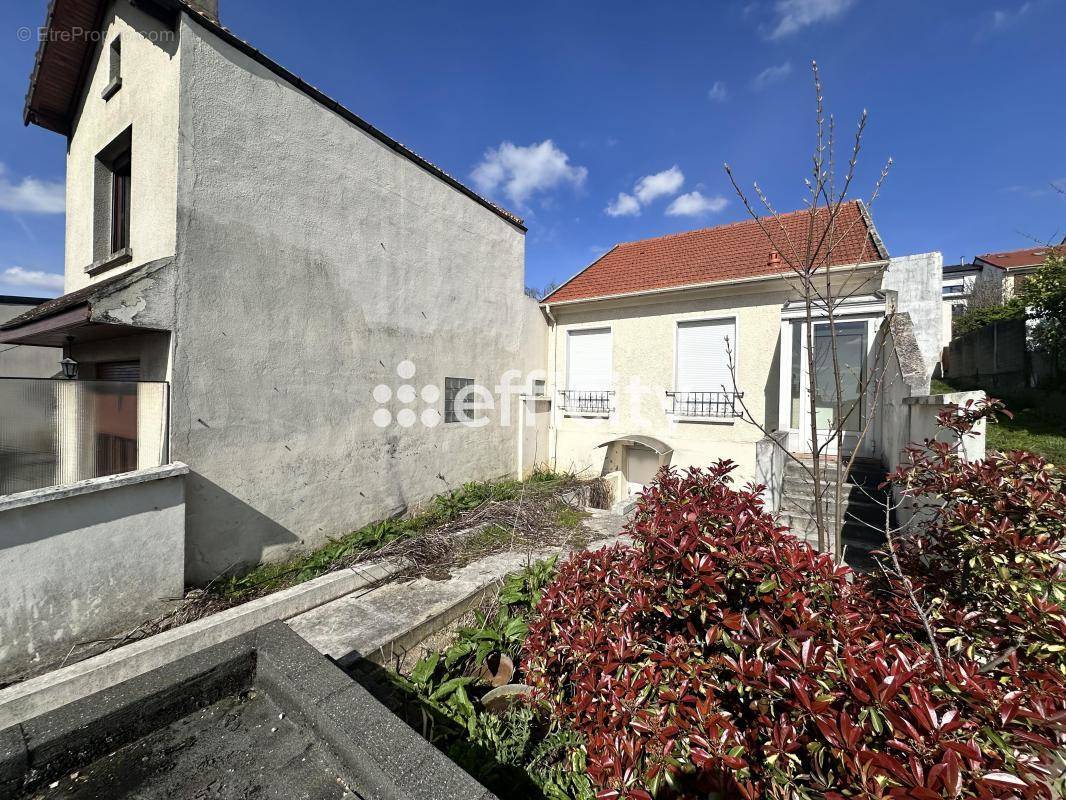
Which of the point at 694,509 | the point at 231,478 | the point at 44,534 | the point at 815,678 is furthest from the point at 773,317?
the point at 44,534

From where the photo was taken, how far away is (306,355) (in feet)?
21.7

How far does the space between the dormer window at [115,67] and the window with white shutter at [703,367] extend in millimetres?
10933

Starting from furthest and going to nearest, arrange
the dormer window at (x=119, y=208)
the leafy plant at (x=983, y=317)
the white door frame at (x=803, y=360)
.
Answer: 1. the leafy plant at (x=983, y=317)
2. the white door frame at (x=803, y=360)
3. the dormer window at (x=119, y=208)

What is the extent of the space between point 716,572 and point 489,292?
9.10m

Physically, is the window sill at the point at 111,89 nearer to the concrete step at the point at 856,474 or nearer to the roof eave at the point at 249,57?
the roof eave at the point at 249,57

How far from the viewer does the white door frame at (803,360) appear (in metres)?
7.48

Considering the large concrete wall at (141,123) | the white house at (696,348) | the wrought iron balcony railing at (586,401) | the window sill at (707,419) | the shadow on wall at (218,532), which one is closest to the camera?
the shadow on wall at (218,532)

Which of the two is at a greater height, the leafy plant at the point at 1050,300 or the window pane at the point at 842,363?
the leafy plant at the point at 1050,300

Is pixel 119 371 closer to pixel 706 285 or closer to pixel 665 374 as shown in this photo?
pixel 665 374

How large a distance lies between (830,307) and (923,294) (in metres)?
6.05

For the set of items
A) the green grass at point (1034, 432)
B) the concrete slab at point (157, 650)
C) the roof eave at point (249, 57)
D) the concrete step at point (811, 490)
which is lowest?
the concrete slab at point (157, 650)

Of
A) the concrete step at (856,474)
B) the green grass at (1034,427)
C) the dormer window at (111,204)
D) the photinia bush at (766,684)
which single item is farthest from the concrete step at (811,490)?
the dormer window at (111,204)

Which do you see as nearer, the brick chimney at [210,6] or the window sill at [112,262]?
the window sill at [112,262]

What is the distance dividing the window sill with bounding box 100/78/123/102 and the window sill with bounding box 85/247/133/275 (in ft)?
8.02
